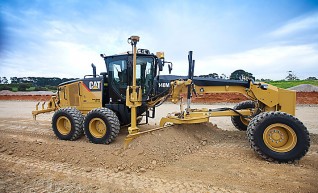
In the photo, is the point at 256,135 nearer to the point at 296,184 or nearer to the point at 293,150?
the point at 293,150

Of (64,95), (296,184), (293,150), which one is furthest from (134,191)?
(64,95)

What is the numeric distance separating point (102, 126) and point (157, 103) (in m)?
1.67

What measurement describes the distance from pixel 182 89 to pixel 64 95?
4.32 metres

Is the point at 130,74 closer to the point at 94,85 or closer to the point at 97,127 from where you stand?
the point at 94,85

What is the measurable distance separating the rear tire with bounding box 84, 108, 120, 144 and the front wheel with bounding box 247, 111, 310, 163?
131 inches

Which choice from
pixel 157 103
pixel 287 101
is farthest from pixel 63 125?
pixel 287 101

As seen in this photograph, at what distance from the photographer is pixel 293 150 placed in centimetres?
486

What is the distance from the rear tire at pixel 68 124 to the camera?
7.26 m

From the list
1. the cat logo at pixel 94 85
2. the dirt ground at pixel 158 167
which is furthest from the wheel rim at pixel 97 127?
the cat logo at pixel 94 85

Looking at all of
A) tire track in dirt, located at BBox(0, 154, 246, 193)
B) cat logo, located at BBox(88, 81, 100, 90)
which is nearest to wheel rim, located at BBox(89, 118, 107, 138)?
cat logo, located at BBox(88, 81, 100, 90)

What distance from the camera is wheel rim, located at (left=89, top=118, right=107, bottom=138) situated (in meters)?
6.74

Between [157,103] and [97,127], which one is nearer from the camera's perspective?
[97,127]

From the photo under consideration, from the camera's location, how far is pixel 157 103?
7.22 metres

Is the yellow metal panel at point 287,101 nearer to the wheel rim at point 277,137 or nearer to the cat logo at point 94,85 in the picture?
the wheel rim at point 277,137
